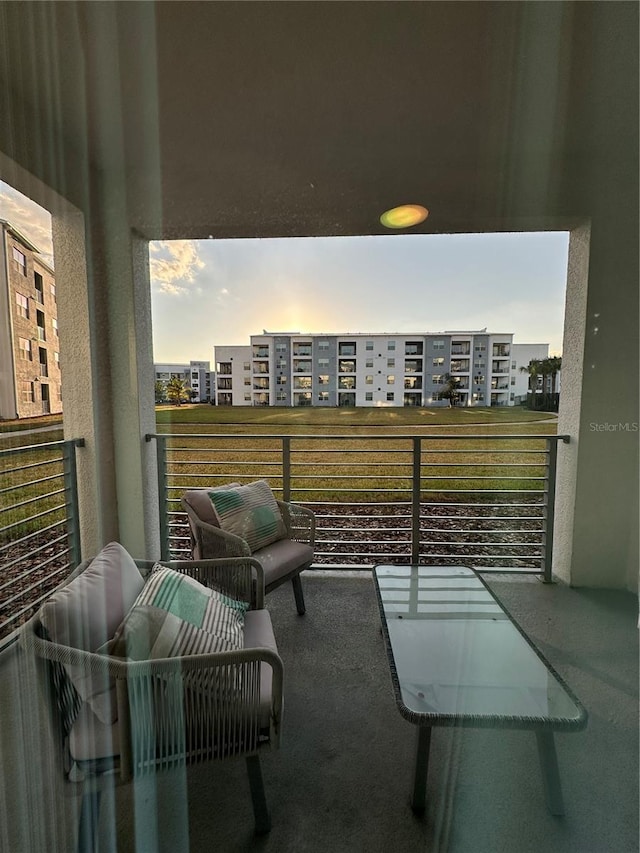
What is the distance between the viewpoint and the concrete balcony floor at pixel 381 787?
74 cm

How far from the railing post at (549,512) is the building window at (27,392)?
152 centimetres

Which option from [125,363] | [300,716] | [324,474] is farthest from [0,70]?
[300,716]

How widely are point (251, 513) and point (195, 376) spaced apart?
2.50 feet

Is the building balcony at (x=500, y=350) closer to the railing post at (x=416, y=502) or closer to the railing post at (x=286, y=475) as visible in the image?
the railing post at (x=416, y=502)

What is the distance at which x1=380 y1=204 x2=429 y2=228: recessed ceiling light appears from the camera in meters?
1.47

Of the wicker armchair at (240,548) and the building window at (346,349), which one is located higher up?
the building window at (346,349)

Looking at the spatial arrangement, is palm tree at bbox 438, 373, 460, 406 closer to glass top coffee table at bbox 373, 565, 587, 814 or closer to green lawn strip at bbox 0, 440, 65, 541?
glass top coffee table at bbox 373, 565, 587, 814

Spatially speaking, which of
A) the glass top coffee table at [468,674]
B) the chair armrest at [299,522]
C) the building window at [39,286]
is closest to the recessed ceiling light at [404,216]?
the building window at [39,286]

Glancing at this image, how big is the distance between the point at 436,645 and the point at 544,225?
1.34 metres

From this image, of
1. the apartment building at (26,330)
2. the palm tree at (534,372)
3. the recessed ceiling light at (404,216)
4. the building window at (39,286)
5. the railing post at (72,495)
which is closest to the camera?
the apartment building at (26,330)

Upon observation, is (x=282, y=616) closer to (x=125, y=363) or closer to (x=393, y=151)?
(x=125, y=363)

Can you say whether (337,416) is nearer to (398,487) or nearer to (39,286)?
(398,487)

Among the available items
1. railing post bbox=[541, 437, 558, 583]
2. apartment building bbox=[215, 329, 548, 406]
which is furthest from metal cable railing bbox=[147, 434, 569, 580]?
apartment building bbox=[215, 329, 548, 406]

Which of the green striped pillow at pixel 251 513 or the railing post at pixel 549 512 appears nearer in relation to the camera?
the railing post at pixel 549 512
